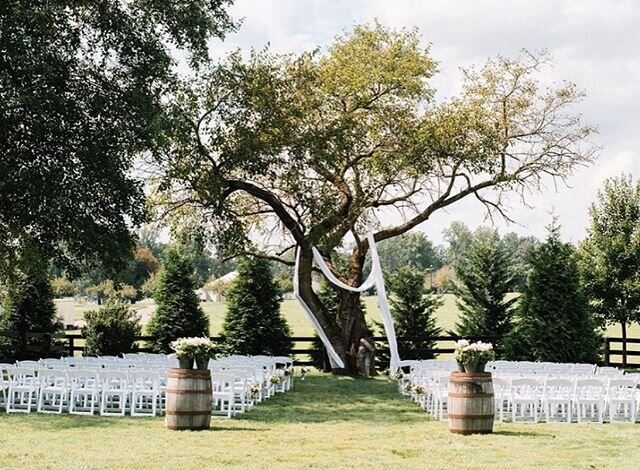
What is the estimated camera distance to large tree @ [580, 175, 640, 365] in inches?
934

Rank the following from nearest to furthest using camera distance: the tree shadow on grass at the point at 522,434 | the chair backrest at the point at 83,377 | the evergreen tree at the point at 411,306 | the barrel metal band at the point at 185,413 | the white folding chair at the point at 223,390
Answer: the tree shadow on grass at the point at 522,434, the barrel metal band at the point at 185,413, the white folding chair at the point at 223,390, the chair backrest at the point at 83,377, the evergreen tree at the point at 411,306

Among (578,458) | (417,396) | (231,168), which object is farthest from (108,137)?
(578,458)

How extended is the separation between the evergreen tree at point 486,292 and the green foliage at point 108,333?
9967 millimetres

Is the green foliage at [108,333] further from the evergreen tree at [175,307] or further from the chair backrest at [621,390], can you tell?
the chair backrest at [621,390]

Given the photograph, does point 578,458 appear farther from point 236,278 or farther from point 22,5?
point 236,278

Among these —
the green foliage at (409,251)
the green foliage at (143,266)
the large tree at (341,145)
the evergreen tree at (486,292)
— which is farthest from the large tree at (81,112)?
the green foliage at (409,251)

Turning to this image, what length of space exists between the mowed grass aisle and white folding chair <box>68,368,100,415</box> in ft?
1.78

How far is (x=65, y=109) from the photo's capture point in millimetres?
15820

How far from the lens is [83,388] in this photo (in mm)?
14070

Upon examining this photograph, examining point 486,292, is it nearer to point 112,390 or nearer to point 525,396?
point 525,396

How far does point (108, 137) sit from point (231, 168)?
3.89 m

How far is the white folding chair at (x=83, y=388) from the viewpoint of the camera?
1350cm

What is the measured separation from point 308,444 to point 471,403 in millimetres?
2363

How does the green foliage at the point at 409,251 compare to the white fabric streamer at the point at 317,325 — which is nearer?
the white fabric streamer at the point at 317,325
